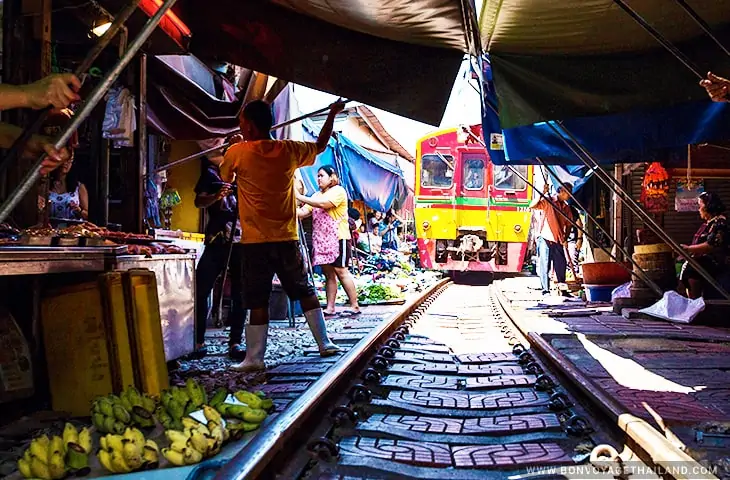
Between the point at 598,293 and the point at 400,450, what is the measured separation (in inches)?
353

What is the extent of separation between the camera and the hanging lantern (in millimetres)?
9195

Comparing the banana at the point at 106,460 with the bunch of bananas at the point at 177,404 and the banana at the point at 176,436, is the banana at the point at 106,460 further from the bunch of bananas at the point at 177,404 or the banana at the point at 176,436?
the bunch of bananas at the point at 177,404

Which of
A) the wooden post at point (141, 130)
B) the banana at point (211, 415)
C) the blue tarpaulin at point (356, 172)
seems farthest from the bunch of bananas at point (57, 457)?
the blue tarpaulin at point (356, 172)

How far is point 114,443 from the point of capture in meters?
2.79

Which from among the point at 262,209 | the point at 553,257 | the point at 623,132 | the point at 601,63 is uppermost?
the point at 601,63

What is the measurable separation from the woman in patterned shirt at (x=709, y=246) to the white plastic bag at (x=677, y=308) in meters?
0.41

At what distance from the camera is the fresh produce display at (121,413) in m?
3.19

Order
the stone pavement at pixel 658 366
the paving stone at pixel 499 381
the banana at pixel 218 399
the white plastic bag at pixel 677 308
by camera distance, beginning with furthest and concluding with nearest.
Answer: the white plastic bag at pixel 677 308 → the paving stone at pixel 499 381 → the banana at pixel 218 399 → the stone pavement at pixel 658 366

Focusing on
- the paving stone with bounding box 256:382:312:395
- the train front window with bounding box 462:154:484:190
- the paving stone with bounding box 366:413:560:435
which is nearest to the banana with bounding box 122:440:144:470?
the paving stone with bounding box 366:413:560:435

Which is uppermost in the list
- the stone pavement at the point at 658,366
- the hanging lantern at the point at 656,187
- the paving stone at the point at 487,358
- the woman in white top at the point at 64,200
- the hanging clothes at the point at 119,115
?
the hanging clothes at the point at 119,115

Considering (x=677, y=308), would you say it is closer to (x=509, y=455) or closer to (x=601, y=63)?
(x=601, y=63)

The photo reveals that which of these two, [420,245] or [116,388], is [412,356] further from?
[420,245]

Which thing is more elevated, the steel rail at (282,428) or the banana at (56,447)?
the banana at (56,447)

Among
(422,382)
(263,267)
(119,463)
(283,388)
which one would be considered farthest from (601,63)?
(119,463)
